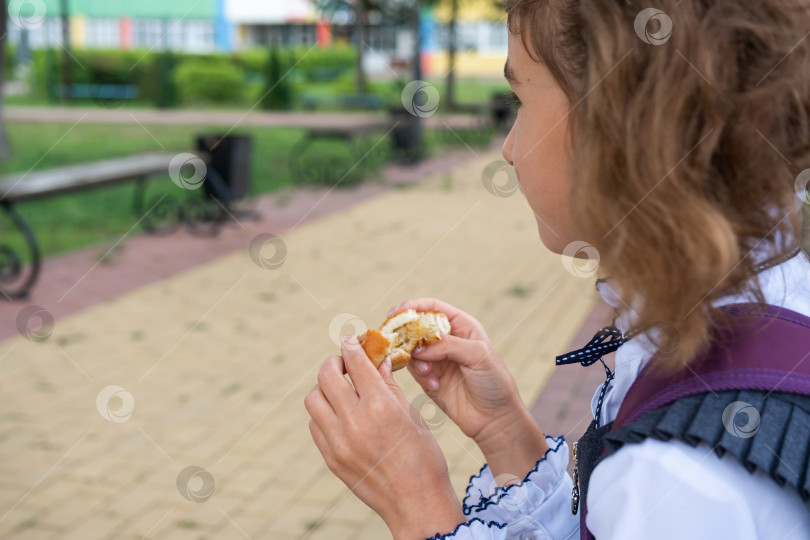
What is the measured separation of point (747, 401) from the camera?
979 mm

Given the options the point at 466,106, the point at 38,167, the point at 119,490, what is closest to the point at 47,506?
the point at 119,490

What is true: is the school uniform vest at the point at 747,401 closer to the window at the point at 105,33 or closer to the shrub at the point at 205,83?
the shrub at the point at 205,83

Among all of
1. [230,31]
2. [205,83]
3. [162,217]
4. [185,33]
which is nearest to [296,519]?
[162,217]

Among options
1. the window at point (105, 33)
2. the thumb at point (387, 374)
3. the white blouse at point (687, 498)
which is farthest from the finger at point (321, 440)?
the window at point (105, 33)

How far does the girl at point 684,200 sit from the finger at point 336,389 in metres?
0.38

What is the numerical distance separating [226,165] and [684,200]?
912cm

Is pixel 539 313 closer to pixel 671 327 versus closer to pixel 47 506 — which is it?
pixel 47 506

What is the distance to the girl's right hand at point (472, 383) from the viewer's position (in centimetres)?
174

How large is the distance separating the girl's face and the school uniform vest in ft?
0.90

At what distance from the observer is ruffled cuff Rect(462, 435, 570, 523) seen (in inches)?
63.4

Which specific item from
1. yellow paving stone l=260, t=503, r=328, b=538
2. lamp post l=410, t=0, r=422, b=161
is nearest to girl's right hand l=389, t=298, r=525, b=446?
yellow paving stone l=260, t=503, r=328, b=538

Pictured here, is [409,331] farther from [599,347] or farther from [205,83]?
[205,83]

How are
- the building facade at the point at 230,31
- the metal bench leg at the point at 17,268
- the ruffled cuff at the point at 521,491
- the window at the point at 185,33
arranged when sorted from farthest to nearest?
the window at the point at 185,33 < the building facade at the point at 230,31 < the metal bench leg at the point at 17,268 < the ruffled cuff at the point at 521,491

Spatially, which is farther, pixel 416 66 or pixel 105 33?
pixel 105 33
